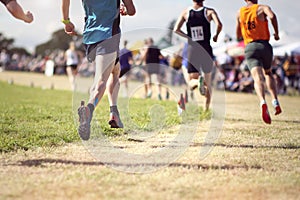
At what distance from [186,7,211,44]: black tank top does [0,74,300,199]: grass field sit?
2.28 meters

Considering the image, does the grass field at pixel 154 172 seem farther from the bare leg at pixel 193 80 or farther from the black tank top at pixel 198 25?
the black tank top at pixel 198 25

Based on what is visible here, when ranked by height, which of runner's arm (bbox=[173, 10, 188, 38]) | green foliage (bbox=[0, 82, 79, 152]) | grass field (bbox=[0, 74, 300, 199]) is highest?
runner's arm (bbox=[173, 10, 188, 38])

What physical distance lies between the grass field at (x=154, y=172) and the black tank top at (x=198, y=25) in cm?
228

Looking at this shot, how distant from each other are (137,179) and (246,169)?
957 millimetres

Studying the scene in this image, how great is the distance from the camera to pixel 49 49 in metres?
108

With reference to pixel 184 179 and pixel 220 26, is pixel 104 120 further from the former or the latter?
pixel 184 179

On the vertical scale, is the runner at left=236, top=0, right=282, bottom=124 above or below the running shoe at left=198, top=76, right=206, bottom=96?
above

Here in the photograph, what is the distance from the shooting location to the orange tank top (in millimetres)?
6660

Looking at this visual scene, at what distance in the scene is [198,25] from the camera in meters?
7.80

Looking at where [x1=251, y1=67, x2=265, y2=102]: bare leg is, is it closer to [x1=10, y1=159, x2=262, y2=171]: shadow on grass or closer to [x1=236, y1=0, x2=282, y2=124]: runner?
[x1=236, y1=0, x2=282, y2=124]: runner

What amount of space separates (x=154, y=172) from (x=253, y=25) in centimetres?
371

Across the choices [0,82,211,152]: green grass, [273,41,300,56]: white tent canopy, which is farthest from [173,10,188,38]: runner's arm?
[273,41,300,56]: white tent canopy

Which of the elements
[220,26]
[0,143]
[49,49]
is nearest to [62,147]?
[0,143]

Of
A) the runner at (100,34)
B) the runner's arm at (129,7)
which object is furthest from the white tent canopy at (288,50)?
the runner at (100,34)
